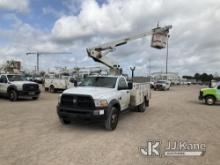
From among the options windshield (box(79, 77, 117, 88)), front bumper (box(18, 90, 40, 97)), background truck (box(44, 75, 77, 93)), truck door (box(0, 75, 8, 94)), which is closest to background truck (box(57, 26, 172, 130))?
windshield (box(79, 77, 117, 88))

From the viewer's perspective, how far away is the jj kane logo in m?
6.66

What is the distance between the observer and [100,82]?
10742mm

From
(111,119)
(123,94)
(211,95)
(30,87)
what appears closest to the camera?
(111,119)

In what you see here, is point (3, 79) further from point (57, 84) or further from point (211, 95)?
point (211, 95)

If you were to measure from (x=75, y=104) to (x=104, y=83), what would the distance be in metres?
2.00

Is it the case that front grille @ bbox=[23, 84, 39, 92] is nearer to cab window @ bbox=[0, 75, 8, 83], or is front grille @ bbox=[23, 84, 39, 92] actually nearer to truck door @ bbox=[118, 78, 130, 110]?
cab window @ bbox=[0, 75, 8, 83]

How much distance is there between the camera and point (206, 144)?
7578 mm

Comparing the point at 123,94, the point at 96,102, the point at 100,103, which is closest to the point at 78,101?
the point at 96,102

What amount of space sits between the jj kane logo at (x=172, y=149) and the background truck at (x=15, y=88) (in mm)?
13447

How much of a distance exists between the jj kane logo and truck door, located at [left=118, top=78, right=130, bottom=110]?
3019mm

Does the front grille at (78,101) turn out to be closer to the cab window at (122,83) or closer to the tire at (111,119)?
the tire at (111,119)

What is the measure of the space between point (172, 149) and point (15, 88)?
14512 millimetres

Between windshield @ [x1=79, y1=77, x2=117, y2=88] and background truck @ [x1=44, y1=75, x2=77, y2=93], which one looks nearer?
windshield @ [x1=79, y1=77, x2=117, y2=88]

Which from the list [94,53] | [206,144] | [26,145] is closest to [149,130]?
[206,144]
